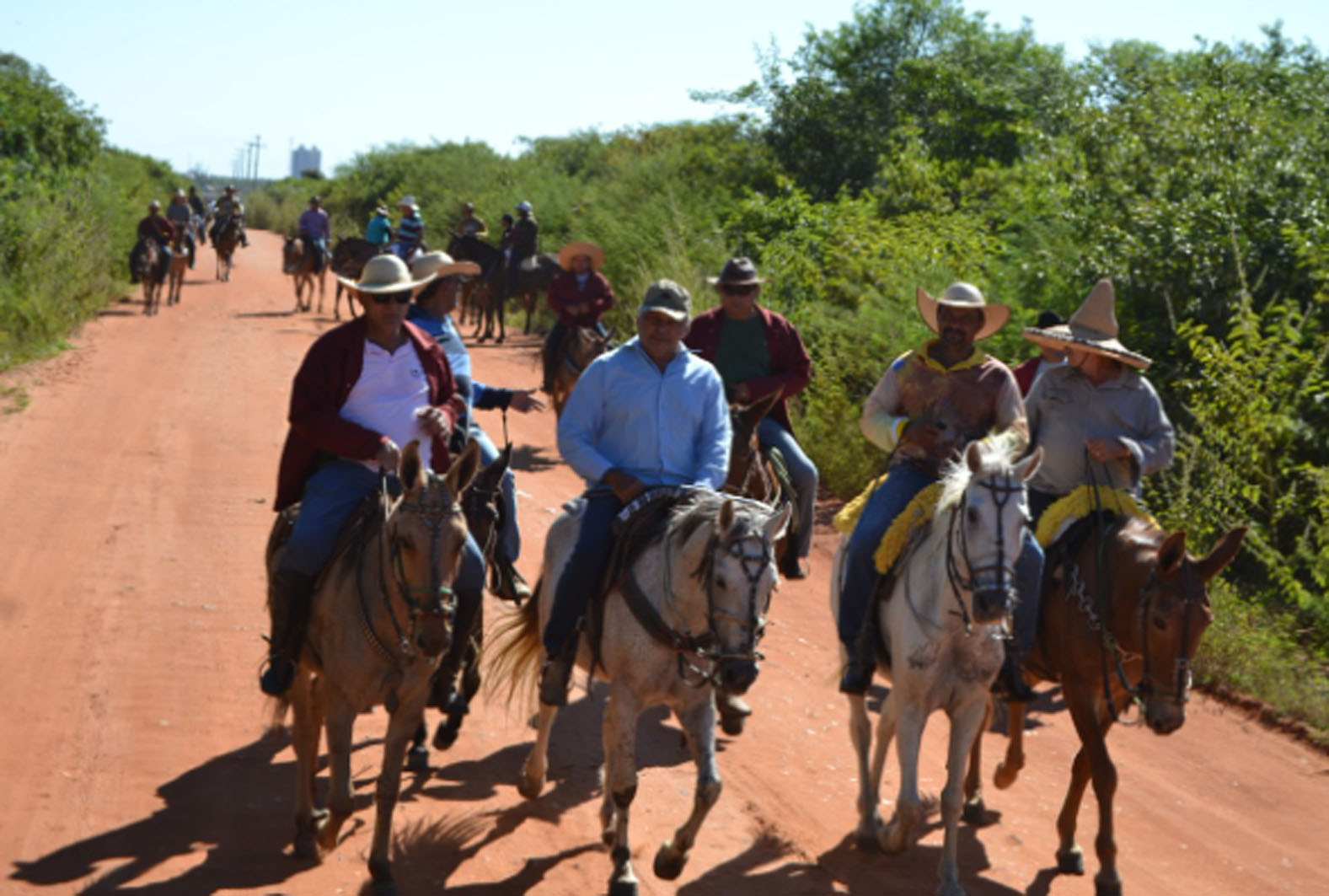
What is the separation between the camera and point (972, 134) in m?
26.0

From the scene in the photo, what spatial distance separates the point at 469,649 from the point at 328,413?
5.68 ft


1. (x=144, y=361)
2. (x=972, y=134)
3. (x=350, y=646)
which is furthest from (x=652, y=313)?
(x=972, y=134)

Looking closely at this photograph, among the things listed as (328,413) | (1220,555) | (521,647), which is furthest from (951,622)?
(328,413)

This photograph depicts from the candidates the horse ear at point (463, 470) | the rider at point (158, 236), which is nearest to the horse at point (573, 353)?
the horse ear at point (463, 470)

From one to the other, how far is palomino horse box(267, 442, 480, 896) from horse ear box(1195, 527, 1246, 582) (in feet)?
11.3

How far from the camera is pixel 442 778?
770cm

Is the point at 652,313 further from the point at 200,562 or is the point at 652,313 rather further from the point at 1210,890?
the point at 200,562

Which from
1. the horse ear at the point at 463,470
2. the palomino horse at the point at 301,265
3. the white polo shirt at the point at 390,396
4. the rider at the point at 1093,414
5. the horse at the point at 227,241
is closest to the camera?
the horse ear at the point at 463,470

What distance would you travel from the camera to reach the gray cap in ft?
23.0

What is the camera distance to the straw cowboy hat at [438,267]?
323 inches

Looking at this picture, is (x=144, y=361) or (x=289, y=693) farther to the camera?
(x=144, y=361)

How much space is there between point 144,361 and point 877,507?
16.0 metres

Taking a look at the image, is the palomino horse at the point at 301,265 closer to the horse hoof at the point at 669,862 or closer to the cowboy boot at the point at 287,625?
the cowboy boot at the point at 287,625

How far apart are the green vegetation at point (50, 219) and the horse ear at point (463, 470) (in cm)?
1473
